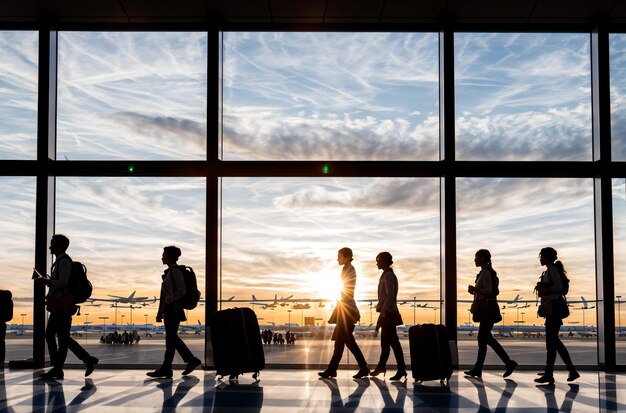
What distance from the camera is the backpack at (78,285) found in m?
8.22

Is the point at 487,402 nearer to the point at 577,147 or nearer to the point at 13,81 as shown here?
the point at 577,147

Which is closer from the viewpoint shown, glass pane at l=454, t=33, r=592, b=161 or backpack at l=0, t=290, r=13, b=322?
backpack at l=0, t=290, r=13, b=322

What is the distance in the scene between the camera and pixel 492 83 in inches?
405

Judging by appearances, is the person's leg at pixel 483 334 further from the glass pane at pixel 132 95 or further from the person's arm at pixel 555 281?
the glass pane at pixel 132 95

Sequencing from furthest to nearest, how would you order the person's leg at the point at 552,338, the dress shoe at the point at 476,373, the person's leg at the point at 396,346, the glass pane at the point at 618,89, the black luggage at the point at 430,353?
the glass pane at the point at 618,89, the dress shoe at the point at 476,373, the person's leg at the point at 396,346, the person's leg at the point at 552,338, the black luggage at the point at 430,353

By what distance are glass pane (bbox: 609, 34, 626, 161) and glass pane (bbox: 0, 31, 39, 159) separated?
273 inches

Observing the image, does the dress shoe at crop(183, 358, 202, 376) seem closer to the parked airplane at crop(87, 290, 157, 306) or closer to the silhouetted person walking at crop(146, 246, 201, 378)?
the silhouetted person walking at crop(146, 246, 201, 378)

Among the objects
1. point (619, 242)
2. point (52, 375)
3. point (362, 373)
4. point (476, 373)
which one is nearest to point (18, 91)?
point (52, 375)

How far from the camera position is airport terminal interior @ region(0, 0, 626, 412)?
9.94 m

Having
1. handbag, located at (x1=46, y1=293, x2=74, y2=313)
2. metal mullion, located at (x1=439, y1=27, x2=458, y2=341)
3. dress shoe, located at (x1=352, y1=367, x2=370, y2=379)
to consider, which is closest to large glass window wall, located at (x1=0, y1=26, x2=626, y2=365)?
metal mullion, located at (x1=439, y1=27, x2=458, y2=341)

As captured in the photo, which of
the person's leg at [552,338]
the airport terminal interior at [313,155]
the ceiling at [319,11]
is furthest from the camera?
the airport terminal interior at [313,155]

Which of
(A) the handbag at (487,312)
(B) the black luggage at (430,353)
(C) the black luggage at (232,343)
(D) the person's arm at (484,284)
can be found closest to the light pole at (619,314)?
(A) the handbag at (487,312)

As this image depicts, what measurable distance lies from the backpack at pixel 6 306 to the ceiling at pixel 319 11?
3.32m

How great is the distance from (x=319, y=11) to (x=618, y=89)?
146 inches
